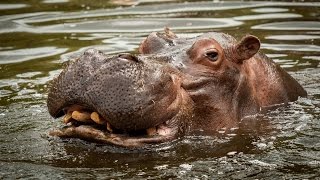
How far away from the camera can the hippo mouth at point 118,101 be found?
5949mm

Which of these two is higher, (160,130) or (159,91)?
(159,91)

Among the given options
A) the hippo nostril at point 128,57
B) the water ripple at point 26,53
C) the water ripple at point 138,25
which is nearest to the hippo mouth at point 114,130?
the hippo nostril at point 128,57

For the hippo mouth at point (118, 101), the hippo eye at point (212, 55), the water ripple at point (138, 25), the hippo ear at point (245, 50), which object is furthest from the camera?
the water ripple at point (138, 25)

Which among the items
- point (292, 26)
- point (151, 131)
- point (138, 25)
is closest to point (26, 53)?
point (138, 25)

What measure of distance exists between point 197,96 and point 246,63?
90 centimetres

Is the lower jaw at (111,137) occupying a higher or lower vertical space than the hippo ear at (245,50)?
lower

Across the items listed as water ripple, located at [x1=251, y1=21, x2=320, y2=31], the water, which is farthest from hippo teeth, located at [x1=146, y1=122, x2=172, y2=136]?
water ripple, located at [x1=251, y1=21, x2=320, y2=31]

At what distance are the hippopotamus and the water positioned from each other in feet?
0.49

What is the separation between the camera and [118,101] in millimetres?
5922

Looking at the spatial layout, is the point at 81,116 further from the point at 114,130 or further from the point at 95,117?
the point at 114,130

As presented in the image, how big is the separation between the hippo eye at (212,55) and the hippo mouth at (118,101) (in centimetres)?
54

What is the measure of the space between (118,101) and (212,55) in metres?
1.26

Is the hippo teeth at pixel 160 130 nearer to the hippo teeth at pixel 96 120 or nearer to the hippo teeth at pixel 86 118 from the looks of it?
the hippo teeth at pixel 96 120

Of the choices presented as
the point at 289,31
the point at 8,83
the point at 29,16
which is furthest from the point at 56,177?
the point at 29,16
